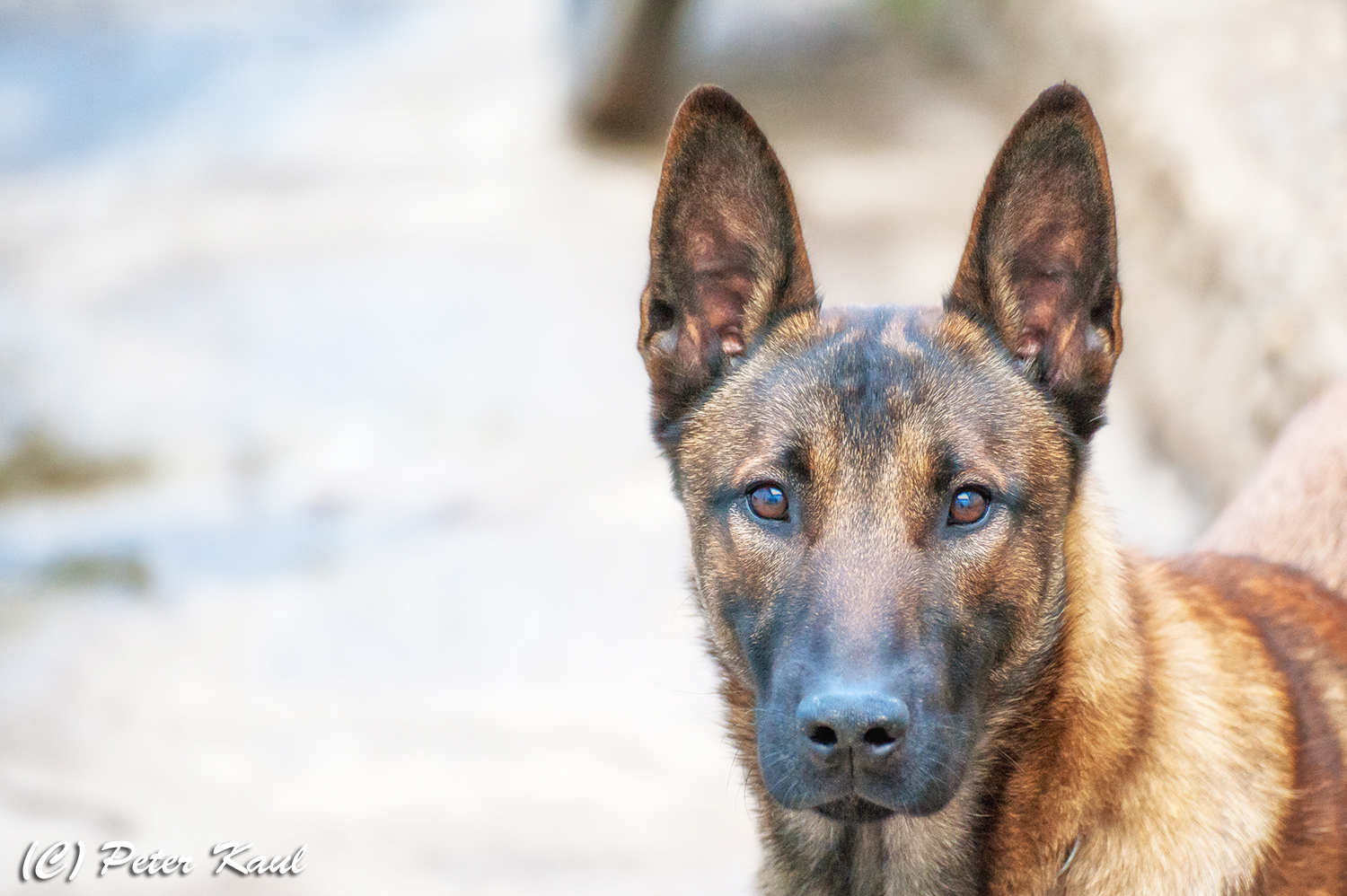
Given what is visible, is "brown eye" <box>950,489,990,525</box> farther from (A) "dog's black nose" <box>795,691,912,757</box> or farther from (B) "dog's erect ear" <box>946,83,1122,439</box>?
(A) "dog's black nose" <box>795,691,912,757</box>

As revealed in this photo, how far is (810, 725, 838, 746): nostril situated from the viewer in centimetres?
278

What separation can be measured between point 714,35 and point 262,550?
286 inches

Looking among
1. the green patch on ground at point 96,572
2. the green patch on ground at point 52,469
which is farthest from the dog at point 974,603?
the green patch on ground at point 52,469

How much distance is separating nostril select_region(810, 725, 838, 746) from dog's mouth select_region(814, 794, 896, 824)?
0.20 metres

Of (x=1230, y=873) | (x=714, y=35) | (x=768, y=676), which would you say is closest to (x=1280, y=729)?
(x=1230, y=873)

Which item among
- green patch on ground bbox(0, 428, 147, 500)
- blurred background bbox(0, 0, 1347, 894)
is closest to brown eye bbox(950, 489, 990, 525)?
blurred background bbox(0, 0, 1347, 894)

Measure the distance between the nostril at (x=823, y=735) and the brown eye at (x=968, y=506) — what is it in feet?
2.04

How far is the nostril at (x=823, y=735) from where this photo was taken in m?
2.78

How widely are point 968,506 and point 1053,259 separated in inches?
27.1

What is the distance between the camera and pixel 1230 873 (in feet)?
9.87

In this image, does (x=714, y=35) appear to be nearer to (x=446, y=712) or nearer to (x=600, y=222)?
(x=600, y=222)

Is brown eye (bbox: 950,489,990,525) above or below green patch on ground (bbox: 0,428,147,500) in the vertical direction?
below

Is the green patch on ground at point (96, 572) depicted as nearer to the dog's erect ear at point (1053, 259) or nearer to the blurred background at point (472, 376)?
the blurred background at point (472, 376)

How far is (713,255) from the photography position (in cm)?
356
